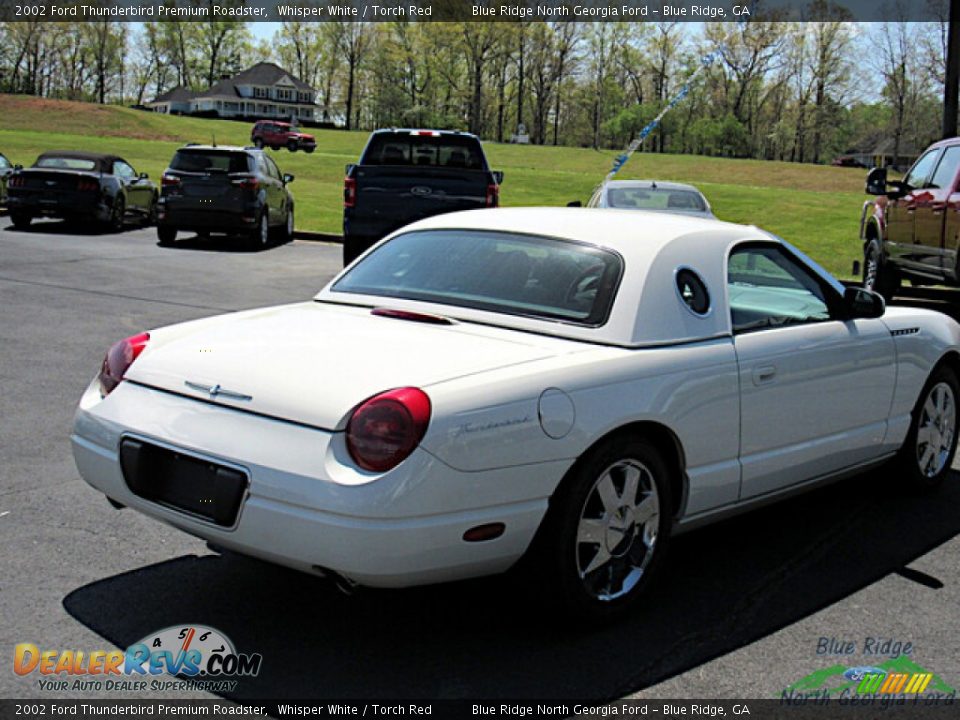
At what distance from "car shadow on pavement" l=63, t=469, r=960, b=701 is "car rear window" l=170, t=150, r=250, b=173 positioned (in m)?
16.0

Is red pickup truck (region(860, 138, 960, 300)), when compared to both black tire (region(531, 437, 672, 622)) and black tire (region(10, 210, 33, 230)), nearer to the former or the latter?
black tire (region(531, 437, 672, 622))

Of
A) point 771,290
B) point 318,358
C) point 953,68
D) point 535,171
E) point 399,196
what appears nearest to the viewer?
point 318,358

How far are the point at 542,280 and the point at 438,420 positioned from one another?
1283 mm

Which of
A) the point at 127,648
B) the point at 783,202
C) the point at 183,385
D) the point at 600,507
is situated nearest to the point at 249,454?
the point at 183,385

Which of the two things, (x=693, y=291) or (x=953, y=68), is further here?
(x=953, y=68)

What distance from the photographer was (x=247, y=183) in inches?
773

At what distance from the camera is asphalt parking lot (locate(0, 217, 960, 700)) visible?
12.2 ft

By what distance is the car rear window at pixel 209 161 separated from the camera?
65.0 feet

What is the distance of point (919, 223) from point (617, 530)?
10102 mm

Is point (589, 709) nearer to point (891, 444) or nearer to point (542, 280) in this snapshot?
point (542, 280)

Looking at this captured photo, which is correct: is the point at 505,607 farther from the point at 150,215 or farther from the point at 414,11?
the point at 414,11

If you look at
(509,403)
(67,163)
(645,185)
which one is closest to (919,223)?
(645,185)

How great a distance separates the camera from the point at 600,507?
13.5ft

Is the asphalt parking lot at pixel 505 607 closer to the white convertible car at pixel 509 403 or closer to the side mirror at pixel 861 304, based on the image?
the white convertible car at pixel 509 403
